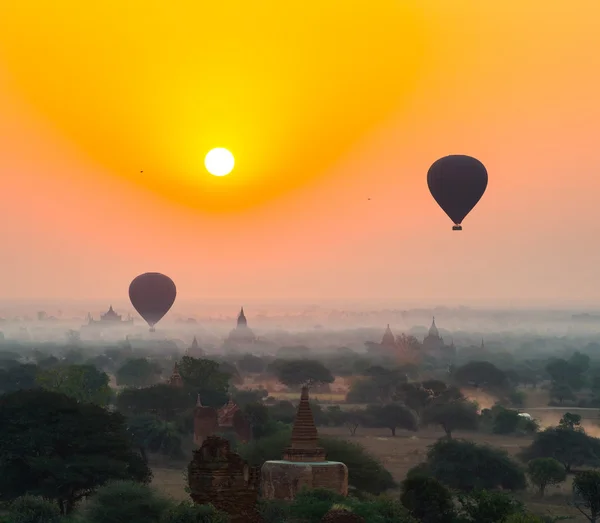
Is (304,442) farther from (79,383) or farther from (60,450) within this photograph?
(79,383)

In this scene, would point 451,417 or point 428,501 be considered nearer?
point 428,501

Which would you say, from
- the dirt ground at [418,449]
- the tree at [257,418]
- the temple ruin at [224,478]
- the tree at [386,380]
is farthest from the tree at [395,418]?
the temple ruin at [224,478]

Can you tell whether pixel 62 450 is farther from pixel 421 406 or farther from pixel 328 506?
pixel 421 406

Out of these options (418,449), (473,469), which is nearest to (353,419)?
(418,449)

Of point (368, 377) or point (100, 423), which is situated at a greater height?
point (368, 377)

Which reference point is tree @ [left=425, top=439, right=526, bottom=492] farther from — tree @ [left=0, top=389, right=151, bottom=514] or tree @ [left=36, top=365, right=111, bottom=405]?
tree @ [left=36, top=365, right=111, bottom=405]

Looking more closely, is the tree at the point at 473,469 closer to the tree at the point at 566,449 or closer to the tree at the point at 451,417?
the tree at the point at 566,449

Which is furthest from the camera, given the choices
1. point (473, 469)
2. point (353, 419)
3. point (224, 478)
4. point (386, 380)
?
point (386, 380)

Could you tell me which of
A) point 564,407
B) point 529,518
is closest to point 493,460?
point 529,518
